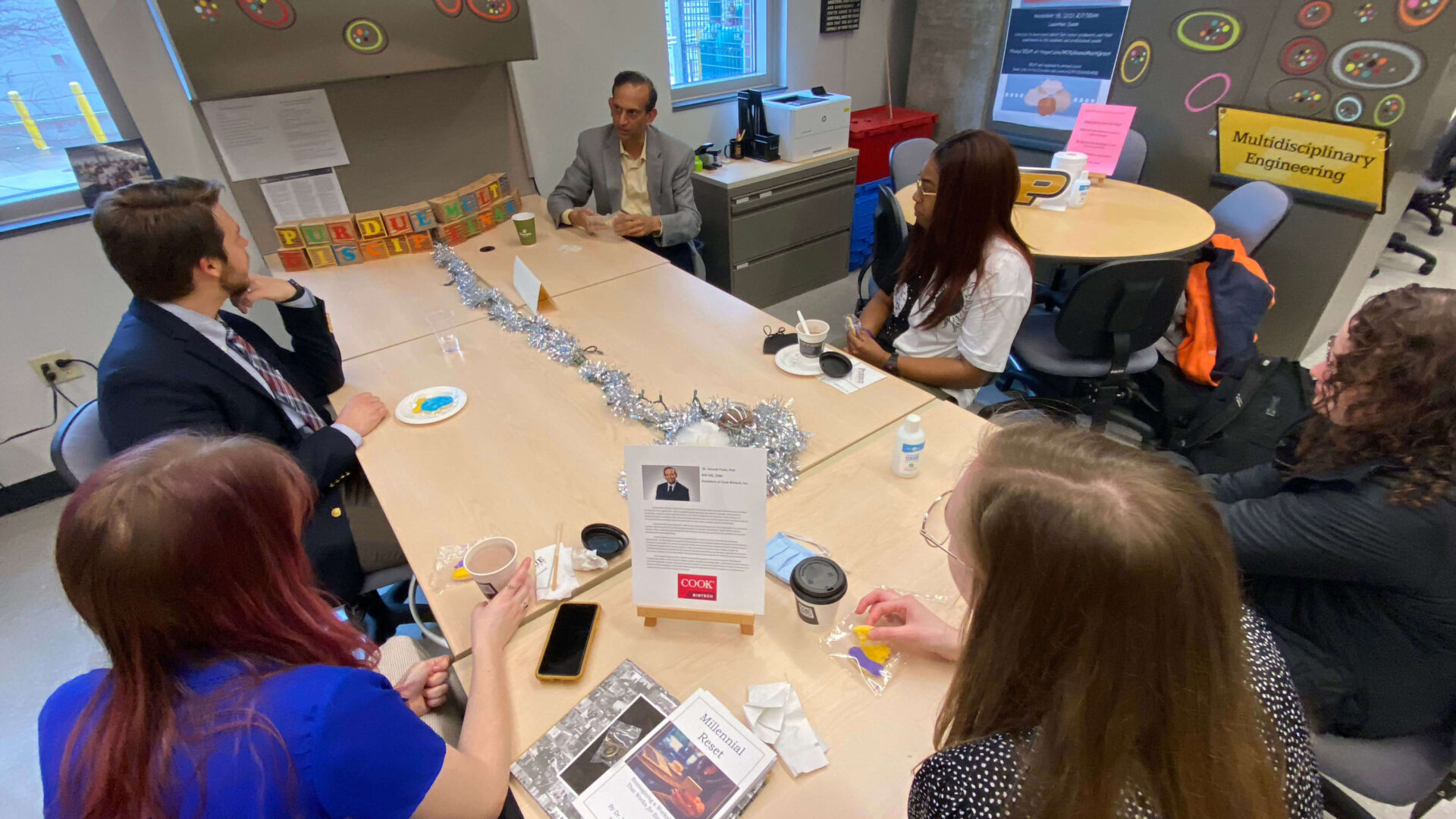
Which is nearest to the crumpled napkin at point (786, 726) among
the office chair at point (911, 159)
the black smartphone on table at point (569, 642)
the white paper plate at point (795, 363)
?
the black smartphone on table at point (569, 642)

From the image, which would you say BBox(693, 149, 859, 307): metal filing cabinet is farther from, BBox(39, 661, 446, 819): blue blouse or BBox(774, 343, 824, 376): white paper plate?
BBox(39, 661, 446, 819): blue blouse

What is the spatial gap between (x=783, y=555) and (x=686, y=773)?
403 mm

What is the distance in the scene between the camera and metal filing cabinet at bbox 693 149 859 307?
3.27 metres

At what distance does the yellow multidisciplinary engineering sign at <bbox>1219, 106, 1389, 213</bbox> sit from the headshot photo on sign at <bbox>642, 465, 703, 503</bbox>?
3146 mm

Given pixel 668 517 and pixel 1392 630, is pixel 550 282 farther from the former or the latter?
pixel 1392 630

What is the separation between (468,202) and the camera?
106 inches

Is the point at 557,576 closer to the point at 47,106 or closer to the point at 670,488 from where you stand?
the point at 670,488

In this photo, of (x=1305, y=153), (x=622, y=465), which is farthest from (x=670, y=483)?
(x=1305, y=153)

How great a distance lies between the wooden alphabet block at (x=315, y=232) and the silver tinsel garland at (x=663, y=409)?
3.26ft

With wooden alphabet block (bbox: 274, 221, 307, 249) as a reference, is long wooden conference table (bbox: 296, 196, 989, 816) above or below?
below

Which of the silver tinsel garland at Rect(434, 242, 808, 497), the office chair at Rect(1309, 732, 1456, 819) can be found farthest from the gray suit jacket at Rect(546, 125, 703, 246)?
the office chair at Rect(1309, 732, 1456, 819)

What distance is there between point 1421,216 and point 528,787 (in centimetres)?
672

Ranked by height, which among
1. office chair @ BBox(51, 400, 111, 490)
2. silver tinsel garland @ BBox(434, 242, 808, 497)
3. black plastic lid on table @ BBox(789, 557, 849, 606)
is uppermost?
office chair @ BBox(51, 400, 111, 490)

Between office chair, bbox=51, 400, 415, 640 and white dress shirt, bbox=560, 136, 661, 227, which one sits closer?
office chair, bbox=51, 400, 415, 640
